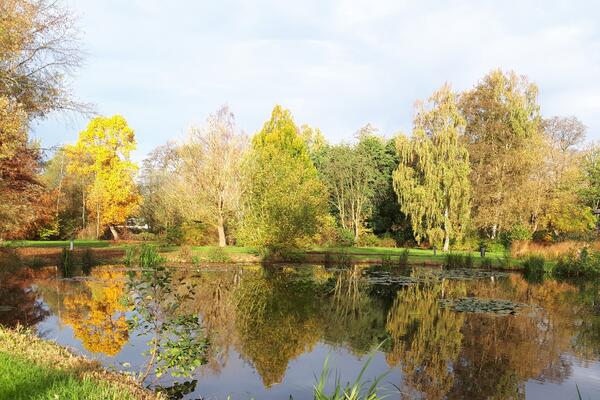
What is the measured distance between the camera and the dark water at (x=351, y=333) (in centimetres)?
723

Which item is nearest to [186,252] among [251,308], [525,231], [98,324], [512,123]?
[251,308]

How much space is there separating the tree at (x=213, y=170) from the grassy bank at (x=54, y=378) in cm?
A: 2374

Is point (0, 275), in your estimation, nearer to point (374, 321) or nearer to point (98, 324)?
point (98, 324)

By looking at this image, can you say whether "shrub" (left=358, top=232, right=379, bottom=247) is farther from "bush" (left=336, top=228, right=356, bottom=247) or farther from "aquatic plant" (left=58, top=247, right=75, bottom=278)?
"aquatic plant" (left=58, top=247, right=75, bottom=278)

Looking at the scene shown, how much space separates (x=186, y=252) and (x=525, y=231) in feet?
70.4

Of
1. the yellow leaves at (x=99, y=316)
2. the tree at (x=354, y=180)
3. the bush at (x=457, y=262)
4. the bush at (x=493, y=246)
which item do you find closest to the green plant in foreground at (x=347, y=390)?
the yellow leaves at (x=99, y=316)

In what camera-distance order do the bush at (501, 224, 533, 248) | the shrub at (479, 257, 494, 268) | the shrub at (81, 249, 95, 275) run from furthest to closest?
the bush at (501, 224, 533, 248)
the shrub at (479, 257, 494, 268)
the shrub at (81, 249, 95, 275)

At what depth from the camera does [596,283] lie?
19.9 metres

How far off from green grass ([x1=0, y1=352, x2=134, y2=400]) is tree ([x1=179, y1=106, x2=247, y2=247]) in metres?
24.8

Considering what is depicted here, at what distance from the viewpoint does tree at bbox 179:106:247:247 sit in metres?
30.0

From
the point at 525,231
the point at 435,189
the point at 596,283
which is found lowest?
the point at 596,283

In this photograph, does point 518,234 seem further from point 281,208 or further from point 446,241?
point 281,208

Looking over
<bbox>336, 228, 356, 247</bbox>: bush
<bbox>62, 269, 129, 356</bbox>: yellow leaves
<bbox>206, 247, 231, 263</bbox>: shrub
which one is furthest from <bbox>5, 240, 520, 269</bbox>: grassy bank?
<bbox>62, 269, 129, 356</bbox>: yellow leaves

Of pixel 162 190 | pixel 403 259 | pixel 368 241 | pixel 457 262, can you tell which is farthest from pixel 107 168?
pixel 457 262
